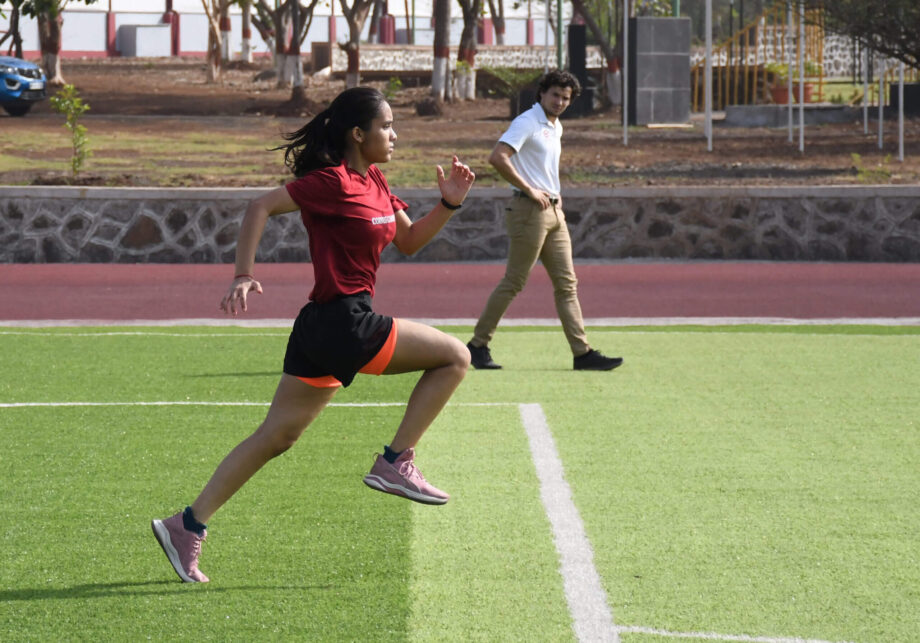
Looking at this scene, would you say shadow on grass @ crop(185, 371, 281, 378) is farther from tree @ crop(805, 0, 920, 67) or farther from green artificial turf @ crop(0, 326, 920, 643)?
tree @ crop(805, 0, 920, 67)

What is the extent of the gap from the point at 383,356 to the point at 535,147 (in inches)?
194

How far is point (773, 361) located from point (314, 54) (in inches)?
1772

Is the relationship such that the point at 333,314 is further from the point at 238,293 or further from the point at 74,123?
the point at 74,123

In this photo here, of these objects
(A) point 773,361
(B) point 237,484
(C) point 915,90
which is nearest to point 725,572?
(B) point 237,484

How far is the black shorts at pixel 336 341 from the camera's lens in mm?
5035

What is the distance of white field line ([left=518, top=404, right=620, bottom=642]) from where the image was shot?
4707 mm

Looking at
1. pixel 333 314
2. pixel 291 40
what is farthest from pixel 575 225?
pixel 291 40

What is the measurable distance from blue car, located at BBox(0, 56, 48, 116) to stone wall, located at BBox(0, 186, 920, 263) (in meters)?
13.4

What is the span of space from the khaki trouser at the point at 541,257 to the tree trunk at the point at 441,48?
83.4 feet

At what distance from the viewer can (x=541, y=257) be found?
1020cm

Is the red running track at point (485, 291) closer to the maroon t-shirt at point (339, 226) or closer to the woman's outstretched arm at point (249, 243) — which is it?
the maroon t-shirt at point (339, 226)

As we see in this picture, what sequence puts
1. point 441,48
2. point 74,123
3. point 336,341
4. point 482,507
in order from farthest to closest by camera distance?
1. point 441,48
2. point 74,123
3. point 482,507
4. point 336,341

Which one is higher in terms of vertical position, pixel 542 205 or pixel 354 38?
pixel 354 38

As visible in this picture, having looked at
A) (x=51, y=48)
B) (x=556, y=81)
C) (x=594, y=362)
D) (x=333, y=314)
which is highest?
(x=51, y=48)
